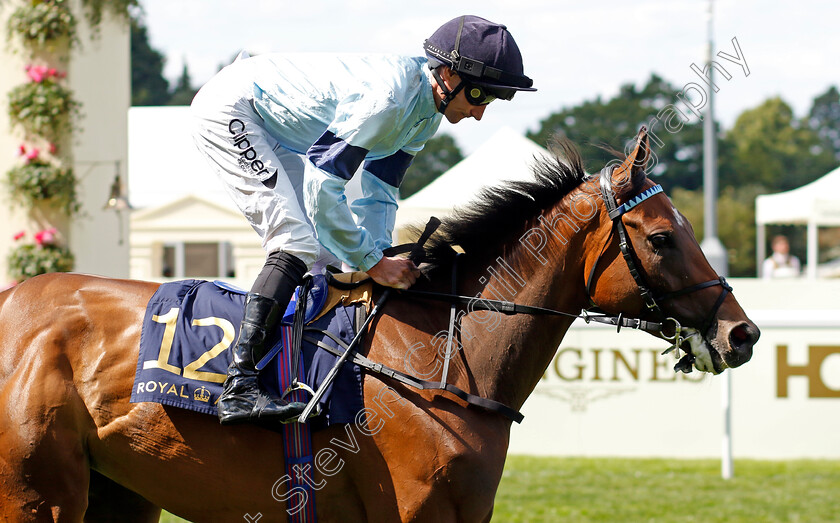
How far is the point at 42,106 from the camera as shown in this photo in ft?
28.2

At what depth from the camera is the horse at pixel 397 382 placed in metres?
2.79

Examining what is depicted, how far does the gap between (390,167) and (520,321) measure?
32.4 inches

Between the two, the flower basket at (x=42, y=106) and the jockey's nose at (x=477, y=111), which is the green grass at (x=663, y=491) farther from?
the flower basket at (x=42, y=106)

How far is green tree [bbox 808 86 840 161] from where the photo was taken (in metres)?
75.0

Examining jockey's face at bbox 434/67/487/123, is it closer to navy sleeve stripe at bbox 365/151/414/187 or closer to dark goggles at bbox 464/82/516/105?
dark goggles at bbox 464/82/516/105

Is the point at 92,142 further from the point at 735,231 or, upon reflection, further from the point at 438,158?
the point at 438,158

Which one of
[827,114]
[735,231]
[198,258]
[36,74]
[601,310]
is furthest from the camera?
[827,114]

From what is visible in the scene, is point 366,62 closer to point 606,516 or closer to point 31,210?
point 606,516

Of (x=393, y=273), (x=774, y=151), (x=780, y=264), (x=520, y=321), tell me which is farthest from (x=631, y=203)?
(x=774, y=151)

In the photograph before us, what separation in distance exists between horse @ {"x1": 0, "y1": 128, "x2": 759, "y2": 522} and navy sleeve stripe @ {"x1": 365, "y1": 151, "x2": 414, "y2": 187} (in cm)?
47

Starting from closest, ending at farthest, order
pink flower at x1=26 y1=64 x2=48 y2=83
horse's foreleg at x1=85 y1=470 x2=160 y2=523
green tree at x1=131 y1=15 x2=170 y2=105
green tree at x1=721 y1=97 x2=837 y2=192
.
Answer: horse's foreleg at x1=85 y1=470 x2=160 y2=523, pink flower at x1=26 y1=64 x2=48 y2=83, green tree at x1=131 y1=15 x2=170 y2=105, green tree at x1=721 y1=97 x2=837 y2=192

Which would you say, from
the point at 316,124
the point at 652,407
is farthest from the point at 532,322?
the point at 652,407

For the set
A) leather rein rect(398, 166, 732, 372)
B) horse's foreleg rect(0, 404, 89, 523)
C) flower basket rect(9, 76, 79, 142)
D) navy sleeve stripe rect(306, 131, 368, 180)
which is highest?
flower basket rect(9, 76, 79, 142)

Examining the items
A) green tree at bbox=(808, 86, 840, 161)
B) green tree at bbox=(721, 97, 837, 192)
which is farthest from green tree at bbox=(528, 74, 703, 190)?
green tree at bbox=(808, 86, 840, 161)
